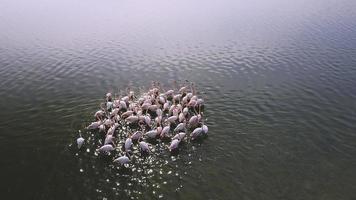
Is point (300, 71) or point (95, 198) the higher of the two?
point (300, 71)

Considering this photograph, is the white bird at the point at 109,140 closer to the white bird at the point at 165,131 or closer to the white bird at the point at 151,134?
the white bird at the point at 151,134

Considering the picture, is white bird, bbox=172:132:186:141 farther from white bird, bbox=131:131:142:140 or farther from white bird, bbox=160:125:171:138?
white bird, bbox=131:131:142:140

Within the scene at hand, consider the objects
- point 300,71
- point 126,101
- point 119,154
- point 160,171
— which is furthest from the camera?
point 300,71

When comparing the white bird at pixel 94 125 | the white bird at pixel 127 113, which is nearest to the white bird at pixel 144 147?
the white bird at pixel 94 125

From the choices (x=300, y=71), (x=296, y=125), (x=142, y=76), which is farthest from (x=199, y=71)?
(x=296, y=125)

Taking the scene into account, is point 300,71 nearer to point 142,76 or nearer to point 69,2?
point 142,76
